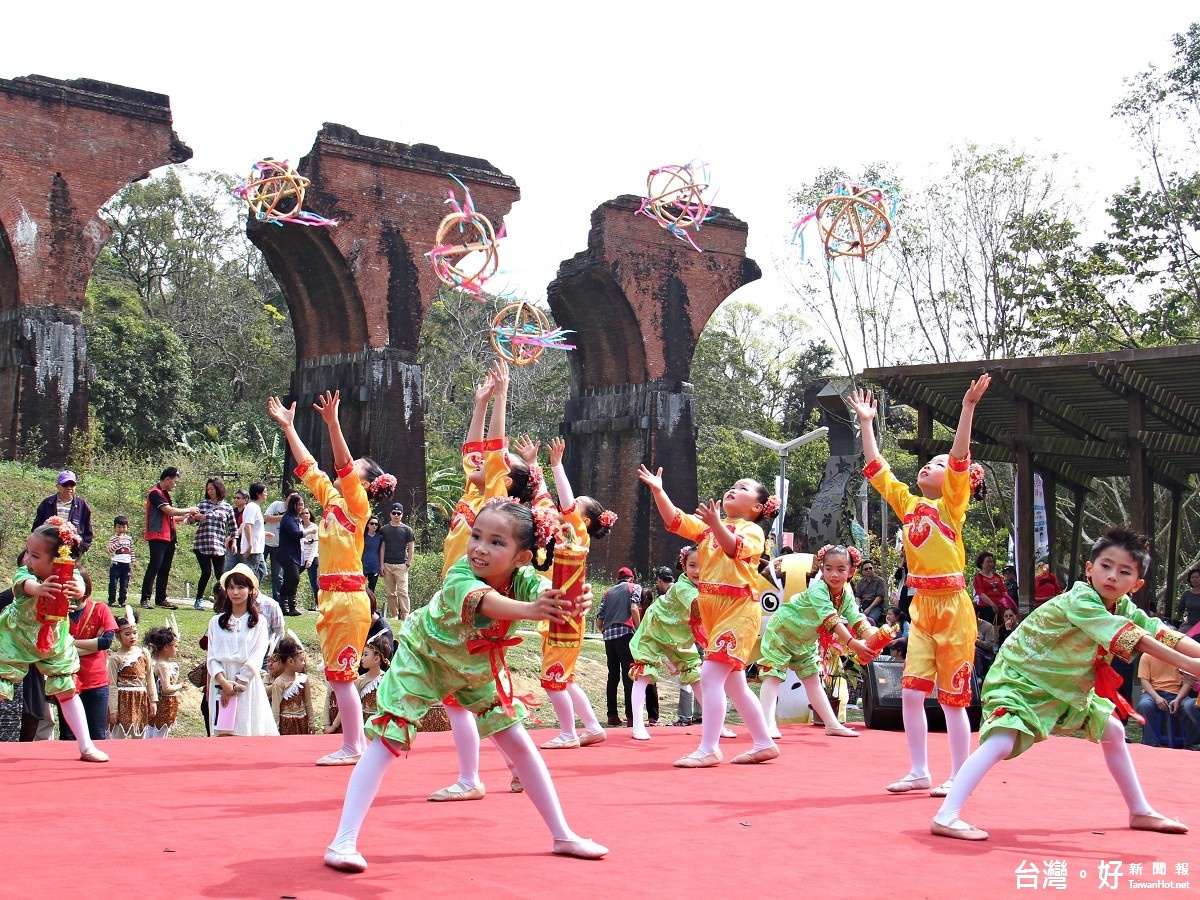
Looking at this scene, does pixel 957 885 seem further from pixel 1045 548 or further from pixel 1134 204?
pixel 1134 204

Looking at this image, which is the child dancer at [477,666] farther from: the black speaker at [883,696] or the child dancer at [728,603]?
the black speaker at [883,696]

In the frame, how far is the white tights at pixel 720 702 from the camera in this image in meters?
7.38

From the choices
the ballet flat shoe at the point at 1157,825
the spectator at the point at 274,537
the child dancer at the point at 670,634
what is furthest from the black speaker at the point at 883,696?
the spectator at the point at 274,537

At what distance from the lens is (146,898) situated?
382 centimetres

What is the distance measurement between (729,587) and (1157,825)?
2957 mm

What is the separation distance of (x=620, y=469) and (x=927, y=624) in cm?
1993

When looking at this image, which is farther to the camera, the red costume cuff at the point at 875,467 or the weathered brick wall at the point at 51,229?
the weathered brick wall at the point at 51,229

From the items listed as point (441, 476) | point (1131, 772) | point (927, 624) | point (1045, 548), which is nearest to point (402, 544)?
point (1045, 548)

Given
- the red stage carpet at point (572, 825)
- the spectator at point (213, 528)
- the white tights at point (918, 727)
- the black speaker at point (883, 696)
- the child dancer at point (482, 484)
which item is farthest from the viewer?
the spectator at point (213, 528)

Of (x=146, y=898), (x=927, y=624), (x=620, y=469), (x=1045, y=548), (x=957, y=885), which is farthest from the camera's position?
(x=620, y=469)

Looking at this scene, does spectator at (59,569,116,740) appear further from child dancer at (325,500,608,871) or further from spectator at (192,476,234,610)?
spectator at (192,476,234,610)

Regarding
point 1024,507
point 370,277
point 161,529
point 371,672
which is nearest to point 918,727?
point 371,672

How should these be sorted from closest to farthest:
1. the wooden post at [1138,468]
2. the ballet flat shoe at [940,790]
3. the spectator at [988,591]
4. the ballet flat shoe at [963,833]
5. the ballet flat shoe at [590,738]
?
the ballet flat shoe at [963,833] < the ballet flat shoe at [940,790] < the ballet flat shoe at [590,738] < the spectator at [988,591] < the wooden post at [1138,468]

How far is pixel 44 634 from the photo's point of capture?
23.1 feet
